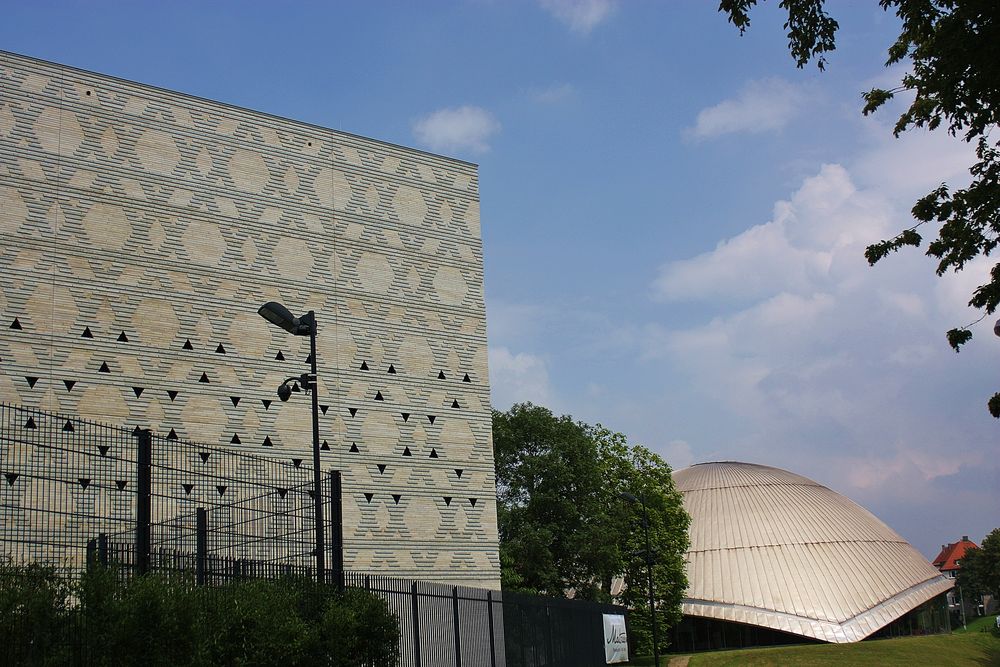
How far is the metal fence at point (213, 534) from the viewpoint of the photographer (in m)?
19.3

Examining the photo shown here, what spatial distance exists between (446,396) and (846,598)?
44.7 m

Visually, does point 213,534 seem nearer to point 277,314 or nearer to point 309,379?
point 309,379

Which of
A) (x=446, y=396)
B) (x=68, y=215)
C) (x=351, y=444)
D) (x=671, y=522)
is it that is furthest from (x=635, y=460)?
(x=68, y=215)

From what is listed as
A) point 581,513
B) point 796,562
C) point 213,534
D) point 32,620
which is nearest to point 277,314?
point 32,620

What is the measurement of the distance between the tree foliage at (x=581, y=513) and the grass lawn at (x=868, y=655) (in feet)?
20.4

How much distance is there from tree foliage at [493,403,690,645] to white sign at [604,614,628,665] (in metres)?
10.8

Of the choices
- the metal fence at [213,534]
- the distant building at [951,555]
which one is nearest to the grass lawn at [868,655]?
the metal fence at [213,534]

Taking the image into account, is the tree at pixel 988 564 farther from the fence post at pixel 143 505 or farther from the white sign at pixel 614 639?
the fence post at pixel 143 505

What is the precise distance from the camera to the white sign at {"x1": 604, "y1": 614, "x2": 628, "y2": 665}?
37.7m

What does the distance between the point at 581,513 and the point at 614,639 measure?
14644 millimetres

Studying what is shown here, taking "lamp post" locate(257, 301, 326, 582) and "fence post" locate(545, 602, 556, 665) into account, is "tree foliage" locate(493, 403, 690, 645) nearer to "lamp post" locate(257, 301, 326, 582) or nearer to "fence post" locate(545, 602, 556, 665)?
"fence post" locate(545, 602, 556, 665)

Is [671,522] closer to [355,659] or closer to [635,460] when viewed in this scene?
[635,460]

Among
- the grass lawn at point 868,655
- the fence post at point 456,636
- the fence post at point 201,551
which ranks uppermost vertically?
the fence post at point 201,551

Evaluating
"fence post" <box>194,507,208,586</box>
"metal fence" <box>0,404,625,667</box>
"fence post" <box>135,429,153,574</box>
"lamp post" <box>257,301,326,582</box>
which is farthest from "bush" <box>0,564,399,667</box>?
"lamp post" <box>257,301,326,582</box>
